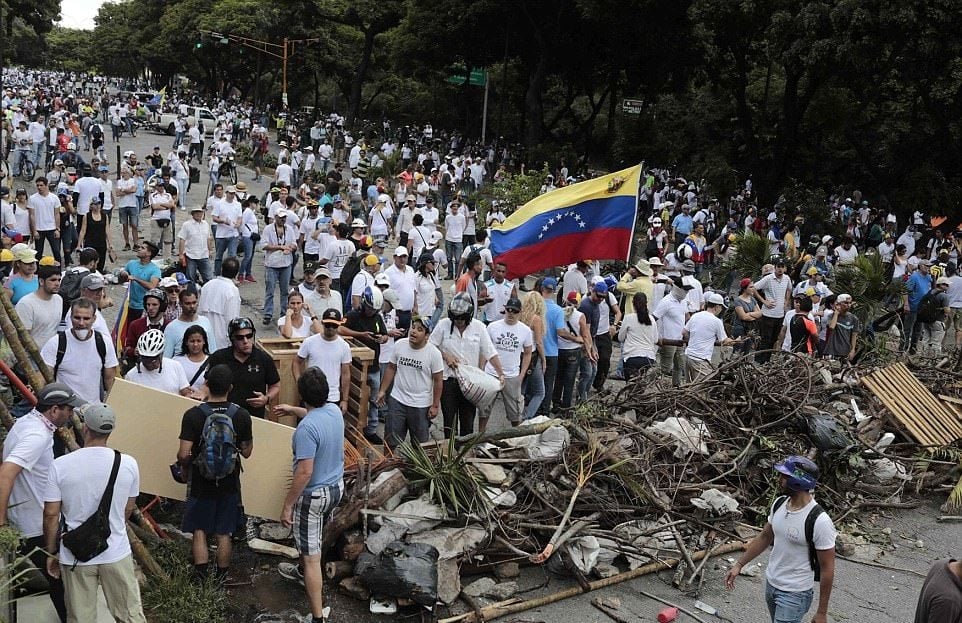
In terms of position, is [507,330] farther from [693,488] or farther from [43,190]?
[43,190]

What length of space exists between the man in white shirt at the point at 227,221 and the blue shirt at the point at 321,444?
31.1 feet

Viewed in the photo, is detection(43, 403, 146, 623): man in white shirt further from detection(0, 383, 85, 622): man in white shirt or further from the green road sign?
the green road sign

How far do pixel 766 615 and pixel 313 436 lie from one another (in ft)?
12.0

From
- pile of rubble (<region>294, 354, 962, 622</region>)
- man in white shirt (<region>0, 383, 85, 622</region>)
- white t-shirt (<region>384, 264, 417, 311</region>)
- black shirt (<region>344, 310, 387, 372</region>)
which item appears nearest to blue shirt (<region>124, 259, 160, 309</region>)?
black shirt (<region>344, 310, 387, 372</region>)

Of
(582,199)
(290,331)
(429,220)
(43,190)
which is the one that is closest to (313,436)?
(290,331)

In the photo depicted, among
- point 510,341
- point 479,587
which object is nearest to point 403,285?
point 510,341

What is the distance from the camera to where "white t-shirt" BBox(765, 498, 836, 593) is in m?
5.50

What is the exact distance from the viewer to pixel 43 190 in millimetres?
14703

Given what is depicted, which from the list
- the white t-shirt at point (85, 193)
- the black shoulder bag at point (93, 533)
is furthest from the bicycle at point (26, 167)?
the black shoulder bag at point (93, 533)

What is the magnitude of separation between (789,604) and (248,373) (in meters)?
4.22

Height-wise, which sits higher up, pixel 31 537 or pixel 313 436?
pixel 313 436

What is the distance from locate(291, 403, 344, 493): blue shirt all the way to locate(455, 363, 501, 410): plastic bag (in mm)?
2742

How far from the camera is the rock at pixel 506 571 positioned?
7047 mm

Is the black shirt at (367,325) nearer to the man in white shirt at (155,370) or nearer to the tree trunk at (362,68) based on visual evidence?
the man in white shirt at (155,370)
